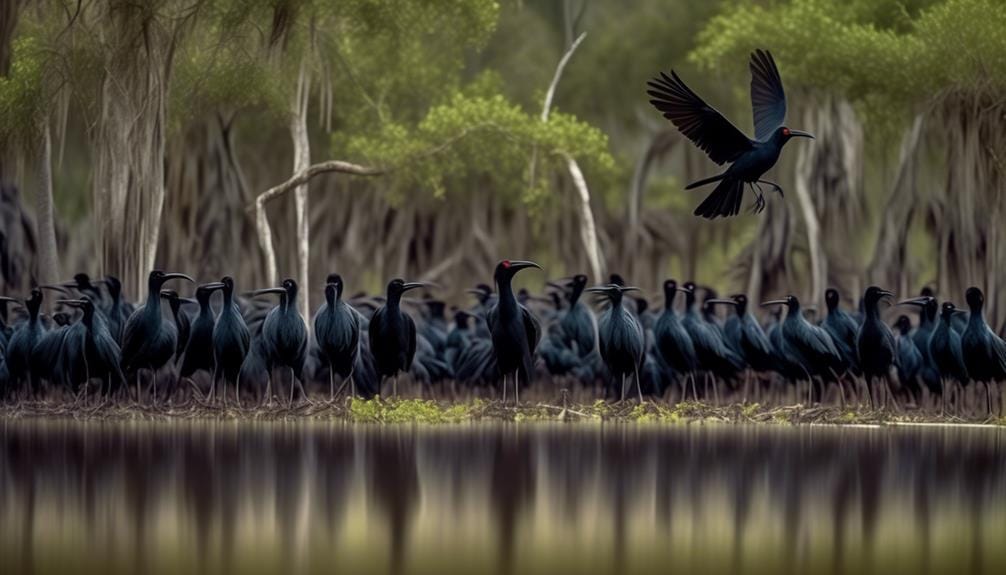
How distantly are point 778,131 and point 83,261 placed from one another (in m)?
21.9

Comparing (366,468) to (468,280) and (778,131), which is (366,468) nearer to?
(778,131)

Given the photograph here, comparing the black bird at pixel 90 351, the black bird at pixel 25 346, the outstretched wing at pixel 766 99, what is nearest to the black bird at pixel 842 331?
the outstretched wing at pixel 766 99

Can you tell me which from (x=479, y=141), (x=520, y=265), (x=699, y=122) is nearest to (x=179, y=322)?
(x=520, y=265)

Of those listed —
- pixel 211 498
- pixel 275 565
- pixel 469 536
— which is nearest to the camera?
pixel 275 565

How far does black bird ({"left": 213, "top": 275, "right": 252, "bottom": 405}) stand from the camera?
17.5m

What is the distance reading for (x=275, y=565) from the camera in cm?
779

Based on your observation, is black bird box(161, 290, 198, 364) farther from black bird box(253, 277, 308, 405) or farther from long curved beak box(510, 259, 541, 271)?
long curved beak box(510, 259, 541, 271)

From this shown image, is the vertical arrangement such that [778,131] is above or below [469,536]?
above

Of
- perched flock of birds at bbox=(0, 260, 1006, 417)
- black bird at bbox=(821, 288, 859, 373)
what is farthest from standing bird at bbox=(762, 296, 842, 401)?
black bird at bbox=(821, 288, 859, 373)

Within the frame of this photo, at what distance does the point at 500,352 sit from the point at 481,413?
0.66 metres

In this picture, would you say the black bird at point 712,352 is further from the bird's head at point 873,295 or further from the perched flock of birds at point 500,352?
the bird's head at point 873,295

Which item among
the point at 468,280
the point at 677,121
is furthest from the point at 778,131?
the point at 468,280

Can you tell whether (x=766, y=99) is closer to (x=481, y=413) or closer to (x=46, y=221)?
(x=481, y=413)

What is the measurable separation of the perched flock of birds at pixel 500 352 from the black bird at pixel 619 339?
1cm
